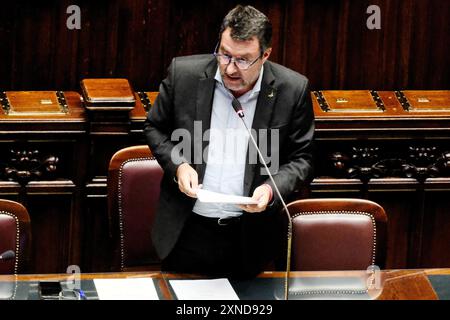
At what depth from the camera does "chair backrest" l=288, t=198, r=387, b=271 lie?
4086 mm

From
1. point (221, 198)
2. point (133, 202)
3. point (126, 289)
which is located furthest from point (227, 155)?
point (126, 289)

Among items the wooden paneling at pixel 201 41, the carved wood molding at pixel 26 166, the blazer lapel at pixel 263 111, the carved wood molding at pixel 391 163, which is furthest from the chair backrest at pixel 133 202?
the carved wood molding at pixel 391 163

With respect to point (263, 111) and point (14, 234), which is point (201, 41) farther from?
point (14, 234)

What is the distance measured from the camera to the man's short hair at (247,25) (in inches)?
148

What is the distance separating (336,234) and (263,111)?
0.54 m

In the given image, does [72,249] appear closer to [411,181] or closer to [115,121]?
[115,121]

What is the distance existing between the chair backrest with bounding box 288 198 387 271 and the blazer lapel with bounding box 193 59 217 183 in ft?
1.25

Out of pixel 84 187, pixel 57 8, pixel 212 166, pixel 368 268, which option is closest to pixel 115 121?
pixel 84 187

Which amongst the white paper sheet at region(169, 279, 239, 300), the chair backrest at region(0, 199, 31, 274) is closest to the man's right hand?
the white paper sheet at region(169, 279, 239, 300)

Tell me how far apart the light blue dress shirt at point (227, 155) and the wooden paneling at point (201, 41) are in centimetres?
165

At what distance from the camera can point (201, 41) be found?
5637 mm

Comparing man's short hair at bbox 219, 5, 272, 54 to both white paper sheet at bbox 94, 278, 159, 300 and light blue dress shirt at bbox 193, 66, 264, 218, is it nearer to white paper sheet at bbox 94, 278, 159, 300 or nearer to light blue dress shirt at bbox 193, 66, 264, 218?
light blue dress shirt at bbox 193, 66, 264, 218

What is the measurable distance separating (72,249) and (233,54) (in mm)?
1828

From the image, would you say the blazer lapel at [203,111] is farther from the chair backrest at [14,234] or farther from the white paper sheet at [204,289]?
the chair backrest at [14,234]
